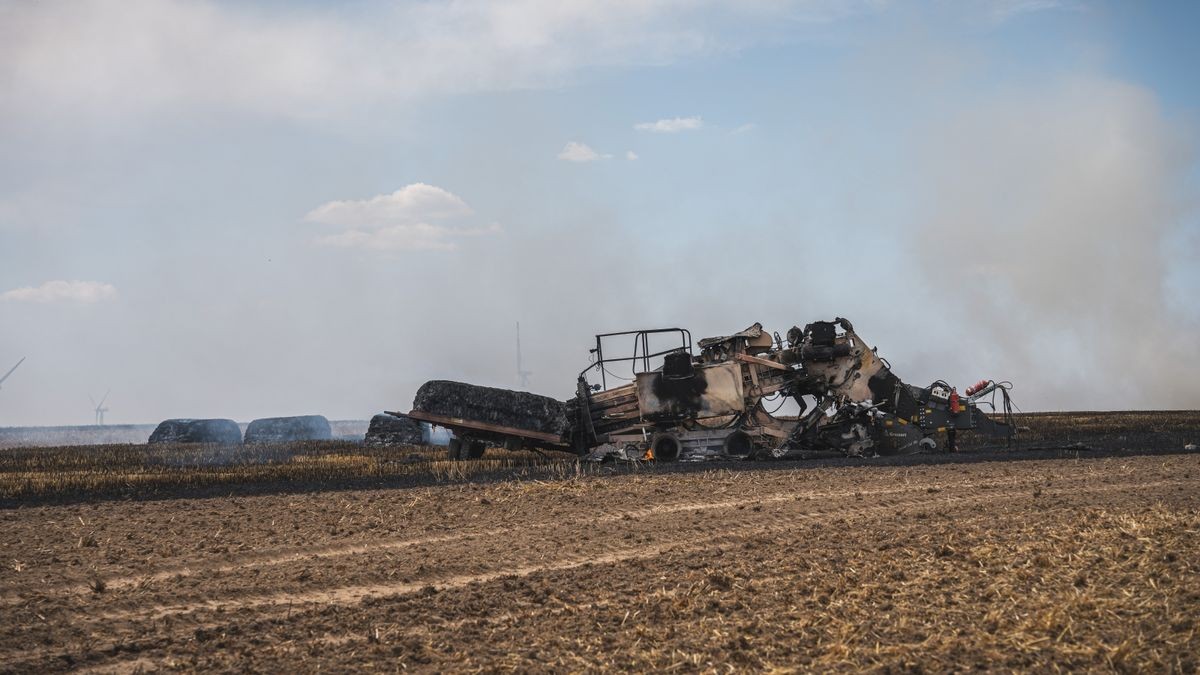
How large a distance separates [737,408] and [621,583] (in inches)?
553

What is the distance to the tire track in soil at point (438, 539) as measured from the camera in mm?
11539

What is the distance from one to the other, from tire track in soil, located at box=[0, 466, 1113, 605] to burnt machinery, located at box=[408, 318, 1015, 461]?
21.1 ft

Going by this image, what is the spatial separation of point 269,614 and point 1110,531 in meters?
8.87

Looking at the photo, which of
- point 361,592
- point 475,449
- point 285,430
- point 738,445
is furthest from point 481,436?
point 285,430

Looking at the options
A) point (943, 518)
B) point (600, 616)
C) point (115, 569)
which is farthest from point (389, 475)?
point (600, 616)

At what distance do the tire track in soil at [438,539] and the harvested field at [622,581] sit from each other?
0.06 meters

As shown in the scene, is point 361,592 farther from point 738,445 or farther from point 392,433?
point 392,433

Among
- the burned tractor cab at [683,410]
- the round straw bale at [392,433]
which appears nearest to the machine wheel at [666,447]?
the burned tractor cab at [683,410]

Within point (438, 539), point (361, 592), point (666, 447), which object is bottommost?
point (361, 592)

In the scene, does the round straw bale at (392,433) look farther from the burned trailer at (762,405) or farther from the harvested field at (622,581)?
the harvested field at (622,581)

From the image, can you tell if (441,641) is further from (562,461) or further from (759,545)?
(562,461)

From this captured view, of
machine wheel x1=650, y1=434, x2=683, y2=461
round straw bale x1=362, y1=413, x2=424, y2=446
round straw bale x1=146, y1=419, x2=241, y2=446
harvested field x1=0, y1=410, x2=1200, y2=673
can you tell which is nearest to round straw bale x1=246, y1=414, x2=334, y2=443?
round straw bale x1=146, y1=419, x2=241, y2=446

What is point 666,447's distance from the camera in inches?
971

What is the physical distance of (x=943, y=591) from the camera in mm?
9977
